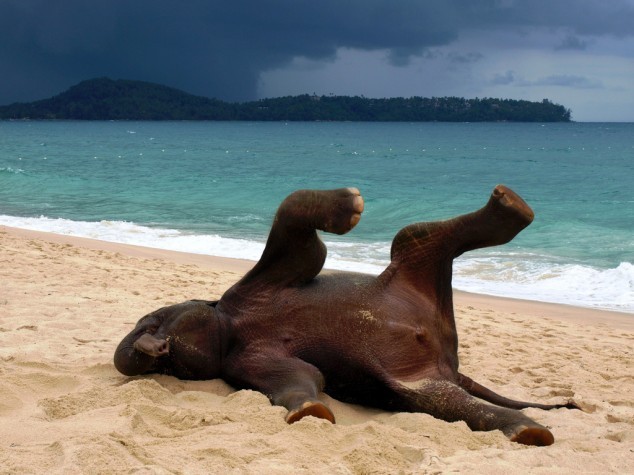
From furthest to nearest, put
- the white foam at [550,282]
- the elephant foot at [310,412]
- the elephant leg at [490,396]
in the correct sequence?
the white foam at [550,282]
the elephant leg at [490,396]
the elephant foot at [310,412]

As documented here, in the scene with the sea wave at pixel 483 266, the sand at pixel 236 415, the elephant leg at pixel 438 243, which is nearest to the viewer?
the sand at pixel 236 415

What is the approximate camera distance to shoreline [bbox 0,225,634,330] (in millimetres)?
8984

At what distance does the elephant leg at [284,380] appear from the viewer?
392cm

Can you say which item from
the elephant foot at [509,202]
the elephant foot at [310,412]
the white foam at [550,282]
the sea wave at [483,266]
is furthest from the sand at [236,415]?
the sea wave at [483,266]

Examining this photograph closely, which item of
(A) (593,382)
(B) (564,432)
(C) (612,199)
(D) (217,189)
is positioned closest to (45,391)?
(B) (564,432)

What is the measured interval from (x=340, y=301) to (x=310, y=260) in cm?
30

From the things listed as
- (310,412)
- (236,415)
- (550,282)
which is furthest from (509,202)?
(550,282)

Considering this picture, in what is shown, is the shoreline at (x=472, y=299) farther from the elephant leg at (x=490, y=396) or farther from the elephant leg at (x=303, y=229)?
the elephant leg at (x=303, y=229)

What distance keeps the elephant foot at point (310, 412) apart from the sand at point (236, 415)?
0.18ft

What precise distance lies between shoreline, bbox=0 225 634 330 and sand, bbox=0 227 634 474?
1186mm

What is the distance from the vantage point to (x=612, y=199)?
27.9m

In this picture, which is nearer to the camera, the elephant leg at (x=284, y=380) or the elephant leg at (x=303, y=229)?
the elephant leg at (x=284, y=380)

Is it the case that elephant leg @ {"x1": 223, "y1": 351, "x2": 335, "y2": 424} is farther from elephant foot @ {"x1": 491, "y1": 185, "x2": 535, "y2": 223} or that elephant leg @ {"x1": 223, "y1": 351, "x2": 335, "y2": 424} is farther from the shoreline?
the shoreline

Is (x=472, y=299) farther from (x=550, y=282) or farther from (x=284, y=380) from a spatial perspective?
(x=284, y=380)
